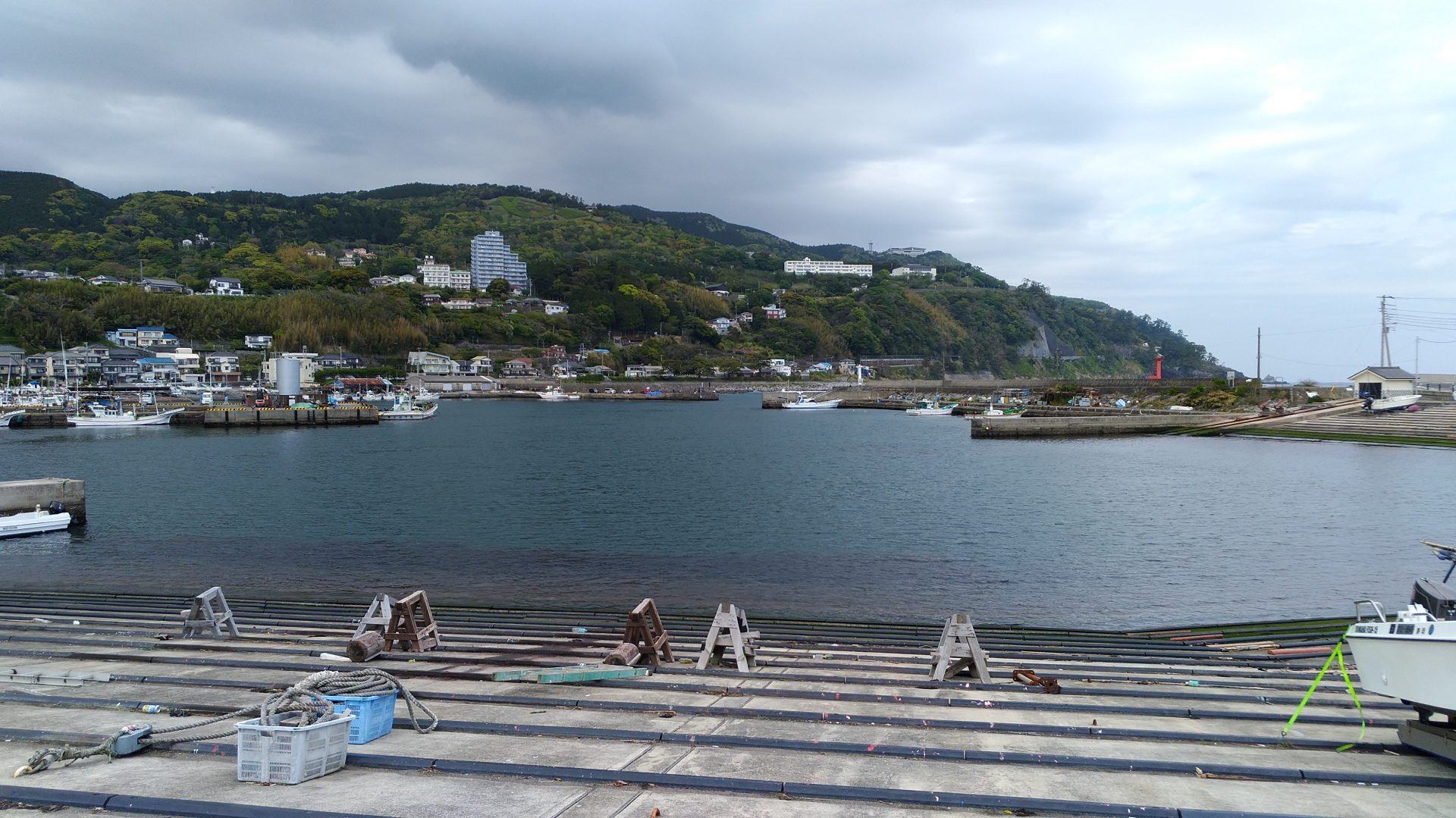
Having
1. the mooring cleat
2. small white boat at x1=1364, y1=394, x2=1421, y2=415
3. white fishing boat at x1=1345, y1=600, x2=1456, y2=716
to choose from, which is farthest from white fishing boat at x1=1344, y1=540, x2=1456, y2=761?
small white boat at x1=1364, y1=394, x2=1421, y2=415

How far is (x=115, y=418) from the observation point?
70125 mm

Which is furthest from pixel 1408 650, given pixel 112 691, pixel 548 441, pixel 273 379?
pixel 273 379

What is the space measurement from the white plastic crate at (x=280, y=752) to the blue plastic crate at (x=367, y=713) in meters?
0.39

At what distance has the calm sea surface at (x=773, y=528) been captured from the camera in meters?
18.6

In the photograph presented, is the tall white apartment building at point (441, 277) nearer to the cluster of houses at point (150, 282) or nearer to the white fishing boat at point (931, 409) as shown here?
the cluster of houses at point (150, 282)

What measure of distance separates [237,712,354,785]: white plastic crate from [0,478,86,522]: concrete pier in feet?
93.2

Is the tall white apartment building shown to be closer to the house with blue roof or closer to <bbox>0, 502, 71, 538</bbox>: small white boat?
the house with blue roof

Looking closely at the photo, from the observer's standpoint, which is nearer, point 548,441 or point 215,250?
point 548,441

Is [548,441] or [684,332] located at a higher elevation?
[684,332]

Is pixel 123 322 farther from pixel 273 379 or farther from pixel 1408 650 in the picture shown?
pixel 1408 650

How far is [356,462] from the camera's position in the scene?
153 ft

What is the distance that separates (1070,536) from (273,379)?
105038mm

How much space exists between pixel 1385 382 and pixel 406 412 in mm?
89438

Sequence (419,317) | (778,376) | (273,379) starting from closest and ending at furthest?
(273,379), (419,317), (778,376)
